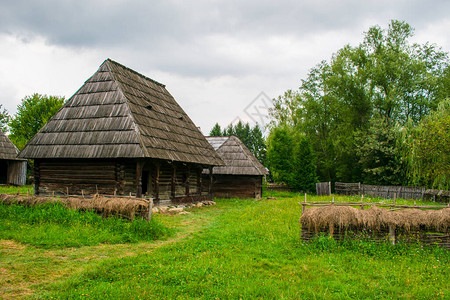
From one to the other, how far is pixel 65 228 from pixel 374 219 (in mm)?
7892

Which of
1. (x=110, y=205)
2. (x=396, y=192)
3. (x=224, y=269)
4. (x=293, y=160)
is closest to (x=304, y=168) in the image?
(x=293, y=160)

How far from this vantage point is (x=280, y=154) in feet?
113

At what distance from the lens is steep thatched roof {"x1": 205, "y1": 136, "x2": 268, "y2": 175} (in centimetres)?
2416

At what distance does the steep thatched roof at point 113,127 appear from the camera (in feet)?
44.0

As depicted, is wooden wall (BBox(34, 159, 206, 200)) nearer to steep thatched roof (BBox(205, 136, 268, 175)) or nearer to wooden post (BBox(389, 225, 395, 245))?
steep thatched roof (BBox(205, 136, 268, 175))

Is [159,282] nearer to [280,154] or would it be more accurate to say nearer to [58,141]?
[58,141]

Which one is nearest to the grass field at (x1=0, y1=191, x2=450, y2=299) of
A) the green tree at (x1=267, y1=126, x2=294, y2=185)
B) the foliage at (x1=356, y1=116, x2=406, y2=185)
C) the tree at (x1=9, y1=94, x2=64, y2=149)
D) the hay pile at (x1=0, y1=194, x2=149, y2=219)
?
the hay pile at (x1=0, y1=194, x2=149, y2=219)

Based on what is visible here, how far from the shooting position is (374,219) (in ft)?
A: 25.0

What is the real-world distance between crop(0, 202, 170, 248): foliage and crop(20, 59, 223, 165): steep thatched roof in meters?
3.55

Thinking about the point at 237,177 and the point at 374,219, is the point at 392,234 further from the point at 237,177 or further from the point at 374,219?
the point at 237,177

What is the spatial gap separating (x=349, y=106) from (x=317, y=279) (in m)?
29.3

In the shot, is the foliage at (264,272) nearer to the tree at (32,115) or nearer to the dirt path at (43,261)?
the dirt path at (43,261)

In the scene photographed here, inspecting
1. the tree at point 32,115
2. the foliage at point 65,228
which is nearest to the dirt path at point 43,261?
the foliage at point 65,228

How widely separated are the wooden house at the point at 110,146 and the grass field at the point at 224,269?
5139mm
